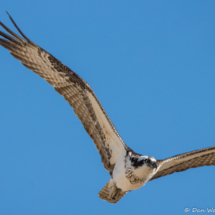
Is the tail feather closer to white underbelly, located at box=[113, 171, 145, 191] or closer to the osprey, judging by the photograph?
the osprey

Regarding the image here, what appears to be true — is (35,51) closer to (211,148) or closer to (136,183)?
(136,183)

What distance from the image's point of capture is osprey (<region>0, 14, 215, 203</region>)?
364 inches

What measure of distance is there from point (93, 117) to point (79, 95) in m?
0.58

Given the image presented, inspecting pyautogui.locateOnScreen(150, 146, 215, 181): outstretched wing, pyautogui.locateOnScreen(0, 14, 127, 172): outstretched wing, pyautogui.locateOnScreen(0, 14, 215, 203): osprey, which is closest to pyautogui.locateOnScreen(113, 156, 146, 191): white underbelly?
pyautogui.locateOnScreen(0, 14, 215, 203): osprey

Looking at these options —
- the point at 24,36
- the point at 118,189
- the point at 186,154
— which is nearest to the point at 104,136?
the point at 118,189

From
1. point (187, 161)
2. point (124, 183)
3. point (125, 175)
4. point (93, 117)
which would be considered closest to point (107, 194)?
point (124, 183)

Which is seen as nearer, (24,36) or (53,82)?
(24,36)

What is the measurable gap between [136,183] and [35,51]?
11.8 feet

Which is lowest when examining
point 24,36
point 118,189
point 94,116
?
point 118,189

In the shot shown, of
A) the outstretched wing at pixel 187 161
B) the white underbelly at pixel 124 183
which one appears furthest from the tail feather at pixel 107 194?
the outstretched wing at pixel 187 161

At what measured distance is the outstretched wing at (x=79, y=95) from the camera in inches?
372

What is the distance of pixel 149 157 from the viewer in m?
8.96

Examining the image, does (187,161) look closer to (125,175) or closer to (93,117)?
(125,175)

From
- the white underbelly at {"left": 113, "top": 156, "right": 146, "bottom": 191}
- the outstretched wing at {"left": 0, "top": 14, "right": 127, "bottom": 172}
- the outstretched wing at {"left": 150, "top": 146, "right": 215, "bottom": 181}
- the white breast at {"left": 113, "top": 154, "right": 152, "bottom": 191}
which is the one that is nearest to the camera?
the white breast at {"left": 113, "top": 154, "right": 152, "bottom": 191}
